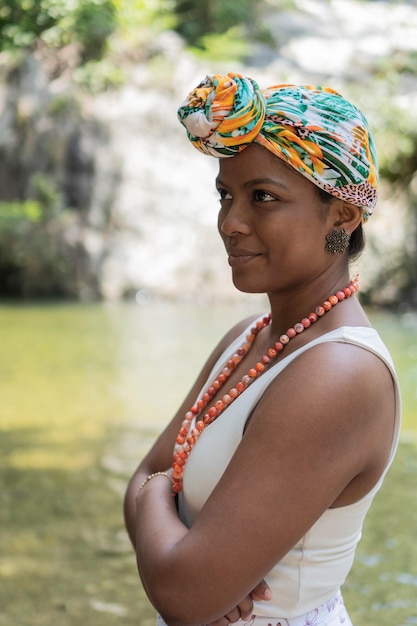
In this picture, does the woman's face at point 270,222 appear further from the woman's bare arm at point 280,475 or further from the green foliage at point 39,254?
the green foliage at point 39,254

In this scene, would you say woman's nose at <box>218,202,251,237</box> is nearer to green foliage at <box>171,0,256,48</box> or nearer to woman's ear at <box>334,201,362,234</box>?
woman's ear at <box>334,201,362,234</box>

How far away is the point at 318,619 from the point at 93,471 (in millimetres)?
3719

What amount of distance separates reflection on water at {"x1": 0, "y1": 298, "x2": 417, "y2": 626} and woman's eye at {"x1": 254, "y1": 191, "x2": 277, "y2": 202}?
7.23ft

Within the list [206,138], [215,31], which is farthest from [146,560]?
[215,31]

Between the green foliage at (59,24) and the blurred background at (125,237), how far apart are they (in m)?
0.06

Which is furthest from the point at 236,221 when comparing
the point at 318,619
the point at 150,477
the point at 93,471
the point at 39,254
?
the point at 39,254

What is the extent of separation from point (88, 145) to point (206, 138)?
46.4 ft

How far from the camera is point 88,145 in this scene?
Answer: 50.2 feet

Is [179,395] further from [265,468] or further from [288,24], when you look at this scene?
[288,24]

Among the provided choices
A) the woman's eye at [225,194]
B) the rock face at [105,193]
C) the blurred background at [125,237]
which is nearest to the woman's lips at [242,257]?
the woman's eye at [225,194]

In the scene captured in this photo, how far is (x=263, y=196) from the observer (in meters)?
1.54

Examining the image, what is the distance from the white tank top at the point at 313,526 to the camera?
147 cm

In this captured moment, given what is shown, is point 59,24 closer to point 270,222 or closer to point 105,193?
point 105,193

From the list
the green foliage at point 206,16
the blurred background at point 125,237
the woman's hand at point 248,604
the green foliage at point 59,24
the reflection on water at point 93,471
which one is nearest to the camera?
the woman's hand at point 248,604
